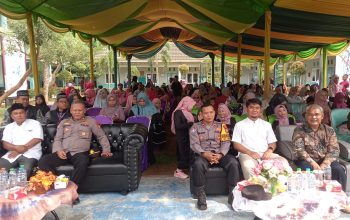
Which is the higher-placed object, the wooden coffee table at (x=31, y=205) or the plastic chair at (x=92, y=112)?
the plastic chair at (x=92, y=112)

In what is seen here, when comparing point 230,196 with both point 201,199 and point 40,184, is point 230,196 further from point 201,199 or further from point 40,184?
point 40,184

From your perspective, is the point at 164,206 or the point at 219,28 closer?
the point at 164,206

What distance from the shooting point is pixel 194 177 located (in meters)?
3.95

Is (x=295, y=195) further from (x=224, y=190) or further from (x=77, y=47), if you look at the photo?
(x=77, y=47)

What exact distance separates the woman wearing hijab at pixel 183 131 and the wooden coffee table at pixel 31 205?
2270mm

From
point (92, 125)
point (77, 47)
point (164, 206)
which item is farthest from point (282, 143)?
point (77, 47)

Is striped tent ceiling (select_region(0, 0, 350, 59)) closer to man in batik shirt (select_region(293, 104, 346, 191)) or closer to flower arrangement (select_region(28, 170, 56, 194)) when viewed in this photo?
man in batik shirt (select_region(293, 104, 346, 191))

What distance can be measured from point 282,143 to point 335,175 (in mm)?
721

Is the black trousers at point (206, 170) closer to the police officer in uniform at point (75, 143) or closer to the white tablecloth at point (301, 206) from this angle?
the white tablecloth at point (301, 206)

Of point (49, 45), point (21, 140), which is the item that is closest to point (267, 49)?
point (21, 140)

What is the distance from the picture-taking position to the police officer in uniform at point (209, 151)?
394 centimetres

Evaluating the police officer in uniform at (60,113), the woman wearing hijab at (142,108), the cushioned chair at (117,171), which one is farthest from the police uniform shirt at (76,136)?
the woman wearing hijab at (142,108)

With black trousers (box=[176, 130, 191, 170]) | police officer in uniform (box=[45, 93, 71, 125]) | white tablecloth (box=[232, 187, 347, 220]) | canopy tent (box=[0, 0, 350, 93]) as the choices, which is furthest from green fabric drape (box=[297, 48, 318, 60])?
white tablecloth (box=[232, 187, 347, 220])

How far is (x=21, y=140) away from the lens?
430 centimetres
